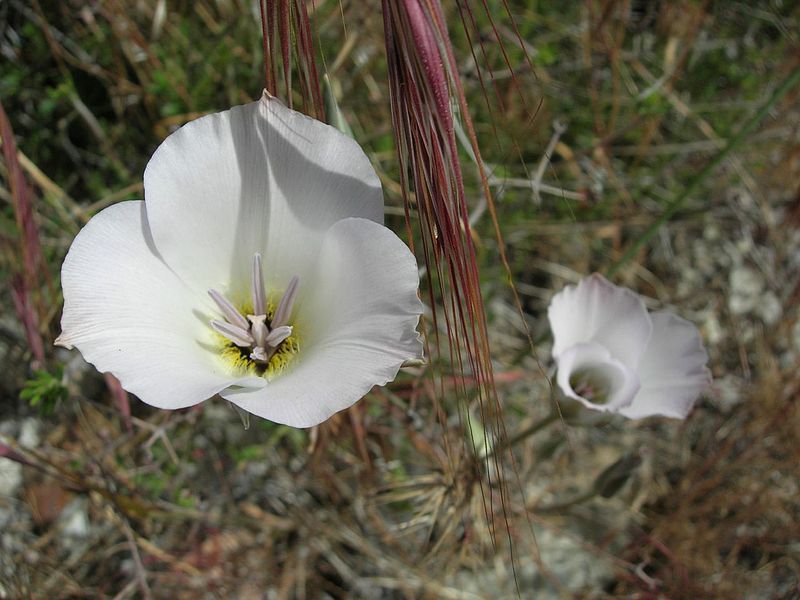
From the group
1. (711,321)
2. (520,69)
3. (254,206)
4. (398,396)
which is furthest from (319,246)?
(711,321)

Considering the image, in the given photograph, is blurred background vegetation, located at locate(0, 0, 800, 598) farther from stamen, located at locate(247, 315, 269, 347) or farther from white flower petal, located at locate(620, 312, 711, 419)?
stamen, located at locate(247, 315, 269, 347)

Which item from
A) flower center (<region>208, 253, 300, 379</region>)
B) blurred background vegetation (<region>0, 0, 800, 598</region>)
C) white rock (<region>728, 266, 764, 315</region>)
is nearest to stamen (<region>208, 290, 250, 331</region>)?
flower center (<region>208, 253, 300, 379</region>)

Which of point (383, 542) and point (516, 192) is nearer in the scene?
point (383, 542)

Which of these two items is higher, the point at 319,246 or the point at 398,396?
the point at 319,246

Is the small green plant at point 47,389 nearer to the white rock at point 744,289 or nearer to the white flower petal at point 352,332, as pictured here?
the white flower petal at point 352,332

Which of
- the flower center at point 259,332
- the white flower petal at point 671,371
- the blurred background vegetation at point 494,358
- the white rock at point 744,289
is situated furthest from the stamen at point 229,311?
the white rock at point 744,289

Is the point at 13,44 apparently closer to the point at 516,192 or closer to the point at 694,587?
the point at 516,192
